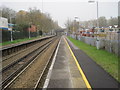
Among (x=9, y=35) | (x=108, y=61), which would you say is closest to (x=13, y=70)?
(x=108, y=61)

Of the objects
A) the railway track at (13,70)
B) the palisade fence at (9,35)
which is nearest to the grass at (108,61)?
the railway track at (13,70)

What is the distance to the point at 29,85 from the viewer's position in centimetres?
803

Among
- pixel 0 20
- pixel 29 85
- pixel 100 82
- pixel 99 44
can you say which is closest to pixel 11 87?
pixel 29 85

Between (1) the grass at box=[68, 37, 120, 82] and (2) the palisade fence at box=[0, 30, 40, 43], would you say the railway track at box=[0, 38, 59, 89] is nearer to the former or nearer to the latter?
(1) the grass at box=[68, 37, 120, 82]

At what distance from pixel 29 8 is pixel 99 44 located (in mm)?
62139

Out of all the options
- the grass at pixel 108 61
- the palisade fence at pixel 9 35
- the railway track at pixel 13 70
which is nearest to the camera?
the railway track at pixel 13 70

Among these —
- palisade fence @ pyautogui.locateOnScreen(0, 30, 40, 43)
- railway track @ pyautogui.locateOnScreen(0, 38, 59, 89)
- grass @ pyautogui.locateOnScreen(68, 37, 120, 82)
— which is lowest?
railway track @ pyautogui.locateOnScreen(0, 38, 59, 89)

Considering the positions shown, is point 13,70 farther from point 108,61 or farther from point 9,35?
point 9,35

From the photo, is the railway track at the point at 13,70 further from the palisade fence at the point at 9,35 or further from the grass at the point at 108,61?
the palisade fence at the point at 9,35

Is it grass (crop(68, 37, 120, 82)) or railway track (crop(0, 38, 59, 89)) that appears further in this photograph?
grass (crop(68, 37, 120, 82))

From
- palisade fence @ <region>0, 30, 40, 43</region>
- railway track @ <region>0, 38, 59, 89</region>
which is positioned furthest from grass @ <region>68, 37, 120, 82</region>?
palisade fence @ <region>0, 30, 40, 43</region>

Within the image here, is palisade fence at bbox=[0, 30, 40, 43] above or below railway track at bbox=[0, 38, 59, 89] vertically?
above

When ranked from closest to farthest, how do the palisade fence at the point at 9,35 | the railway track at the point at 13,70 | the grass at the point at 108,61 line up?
the railway track at the point at 13,70
the grass at the point at 108,61
the palisade fence at the point at 9,35

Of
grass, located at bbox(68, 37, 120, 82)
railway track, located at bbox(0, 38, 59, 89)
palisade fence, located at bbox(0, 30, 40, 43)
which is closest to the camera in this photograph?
railway track, located at bbox(0, 38, 59, 89)
